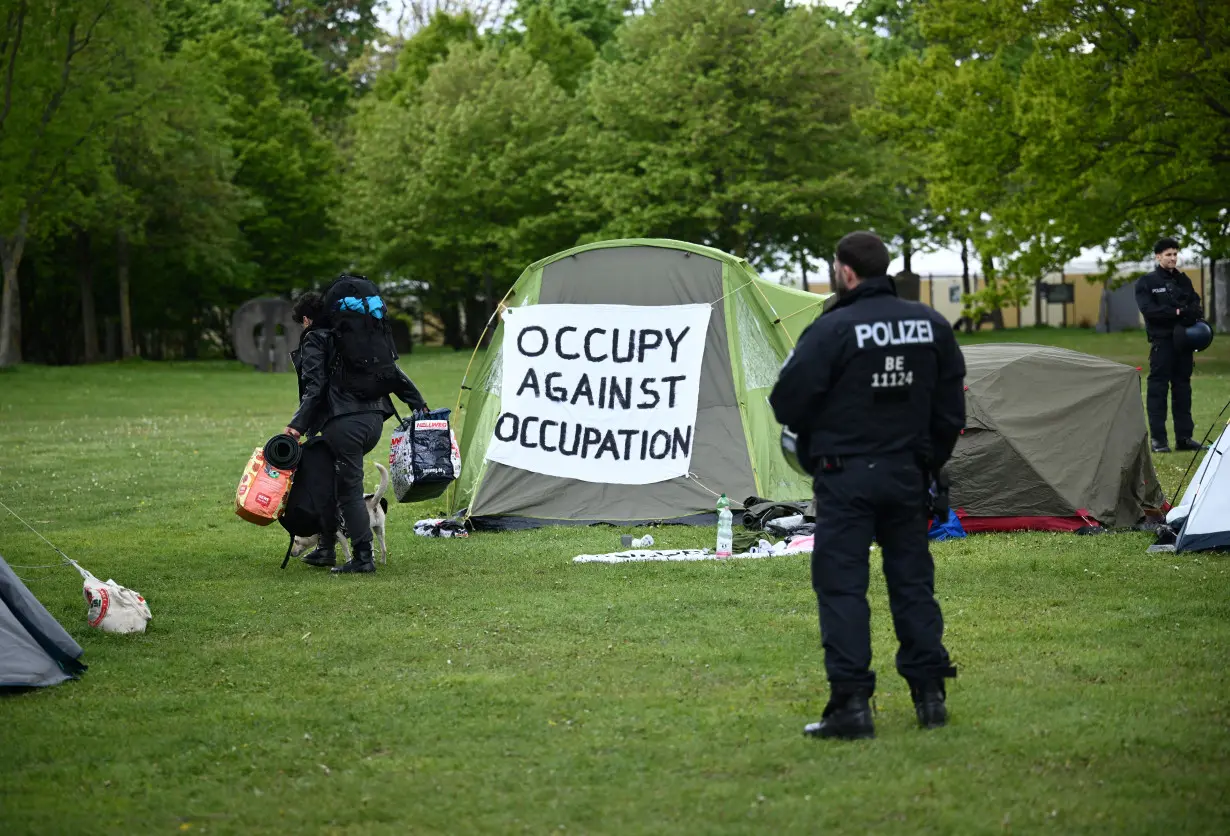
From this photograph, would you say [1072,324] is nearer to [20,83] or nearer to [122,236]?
[122,236]

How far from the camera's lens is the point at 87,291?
44656 millimetres

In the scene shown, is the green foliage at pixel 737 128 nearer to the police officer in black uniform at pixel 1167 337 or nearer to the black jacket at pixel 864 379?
the police officer in black uniform at pixel 1167 337

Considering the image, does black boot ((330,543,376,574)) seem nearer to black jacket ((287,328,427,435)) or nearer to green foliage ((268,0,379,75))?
black jacket ((287,328,427,435))

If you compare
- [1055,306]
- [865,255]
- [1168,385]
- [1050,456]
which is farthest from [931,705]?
[1055,306]

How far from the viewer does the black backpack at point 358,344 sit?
30.7 feet

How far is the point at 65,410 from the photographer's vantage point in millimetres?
26688

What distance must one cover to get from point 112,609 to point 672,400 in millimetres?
5086

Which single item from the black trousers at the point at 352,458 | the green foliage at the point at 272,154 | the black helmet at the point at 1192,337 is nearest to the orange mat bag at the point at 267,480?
the black trousers at the point at 352,458

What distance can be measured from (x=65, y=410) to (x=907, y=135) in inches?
770

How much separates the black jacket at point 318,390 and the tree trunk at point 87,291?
37.2m

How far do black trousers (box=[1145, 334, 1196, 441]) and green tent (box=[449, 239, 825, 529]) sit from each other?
4.64 meters

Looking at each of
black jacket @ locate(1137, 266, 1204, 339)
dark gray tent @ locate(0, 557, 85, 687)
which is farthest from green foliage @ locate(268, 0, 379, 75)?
dark gray tent @ locate(0, 557, 85, 687)

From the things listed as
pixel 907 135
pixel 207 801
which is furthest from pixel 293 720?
pixel 907 135

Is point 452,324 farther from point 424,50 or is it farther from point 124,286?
point 124,286
